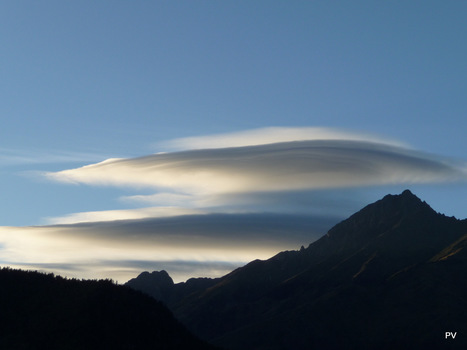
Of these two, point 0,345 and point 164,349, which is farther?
point 164,349

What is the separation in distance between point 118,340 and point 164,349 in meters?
8.32

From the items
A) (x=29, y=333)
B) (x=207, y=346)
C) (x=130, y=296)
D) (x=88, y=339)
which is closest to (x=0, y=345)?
(x=29, y=333)

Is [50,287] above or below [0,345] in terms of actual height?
above

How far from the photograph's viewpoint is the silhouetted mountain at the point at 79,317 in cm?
11325

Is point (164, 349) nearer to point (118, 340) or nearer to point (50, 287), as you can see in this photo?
point (118, 340)

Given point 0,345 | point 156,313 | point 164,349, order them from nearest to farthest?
point 0,345 < point 164,349 < point 156,313

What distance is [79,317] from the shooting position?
118125mm

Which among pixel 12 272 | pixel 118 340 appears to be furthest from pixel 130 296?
pixel 12 272

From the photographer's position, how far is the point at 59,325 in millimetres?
115562

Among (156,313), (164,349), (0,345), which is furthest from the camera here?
(156,313)

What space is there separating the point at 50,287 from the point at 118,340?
20.0m

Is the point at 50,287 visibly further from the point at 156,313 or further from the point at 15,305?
the point at 156,313

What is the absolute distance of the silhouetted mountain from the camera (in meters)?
113

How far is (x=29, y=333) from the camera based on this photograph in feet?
374
